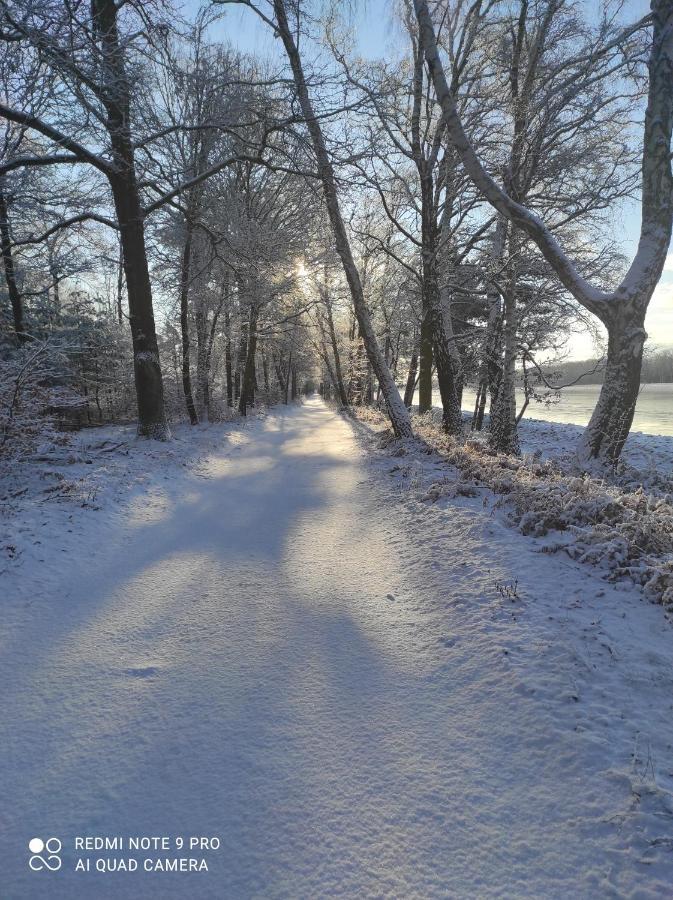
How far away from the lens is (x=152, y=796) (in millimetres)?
1770

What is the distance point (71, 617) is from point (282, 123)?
886cm

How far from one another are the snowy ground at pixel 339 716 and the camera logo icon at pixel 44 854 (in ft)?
0.09

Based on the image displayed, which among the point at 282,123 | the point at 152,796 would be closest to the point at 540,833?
the point at 152,796

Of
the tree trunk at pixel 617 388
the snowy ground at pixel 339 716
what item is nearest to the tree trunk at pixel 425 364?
the tree trunk at pixel 617 388

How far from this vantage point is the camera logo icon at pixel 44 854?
1.52 m

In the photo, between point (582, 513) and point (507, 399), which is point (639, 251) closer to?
point (507, 399)

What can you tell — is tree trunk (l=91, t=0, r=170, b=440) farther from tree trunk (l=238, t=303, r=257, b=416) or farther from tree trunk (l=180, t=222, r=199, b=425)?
tree trunk (l=238, t=303, r=257, b=416)

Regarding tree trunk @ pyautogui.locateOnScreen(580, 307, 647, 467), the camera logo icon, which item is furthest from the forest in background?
the camera logo icon

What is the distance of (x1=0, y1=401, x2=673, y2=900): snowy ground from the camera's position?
1.52m

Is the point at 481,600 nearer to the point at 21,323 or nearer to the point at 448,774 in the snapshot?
the point at 448,774

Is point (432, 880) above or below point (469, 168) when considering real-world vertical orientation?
below

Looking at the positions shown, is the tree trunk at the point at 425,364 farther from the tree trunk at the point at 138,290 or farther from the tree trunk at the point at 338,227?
the tree trunk at the point at 138,290

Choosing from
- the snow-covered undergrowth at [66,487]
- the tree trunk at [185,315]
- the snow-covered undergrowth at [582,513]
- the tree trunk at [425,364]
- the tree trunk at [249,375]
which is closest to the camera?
the snow-covered undergrowth at [582,513]

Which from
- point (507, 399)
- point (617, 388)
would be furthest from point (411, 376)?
point (617, 388)
